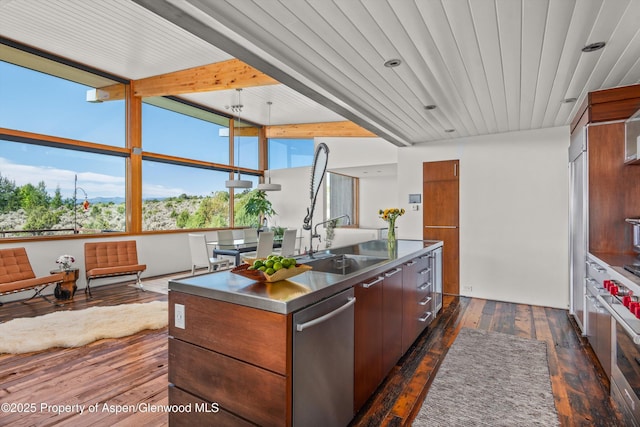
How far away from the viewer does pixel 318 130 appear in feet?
24.0

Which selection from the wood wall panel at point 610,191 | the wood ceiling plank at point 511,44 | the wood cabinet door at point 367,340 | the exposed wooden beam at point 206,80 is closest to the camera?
the wood ceiling plank at point 511,44

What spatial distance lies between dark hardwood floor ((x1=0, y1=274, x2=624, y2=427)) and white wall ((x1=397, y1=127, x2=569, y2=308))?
2.96ft

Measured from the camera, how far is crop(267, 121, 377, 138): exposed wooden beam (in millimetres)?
6597

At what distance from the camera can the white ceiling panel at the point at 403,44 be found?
1.78m

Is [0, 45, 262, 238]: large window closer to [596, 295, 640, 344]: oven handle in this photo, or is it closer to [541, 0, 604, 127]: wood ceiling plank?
[541, 0, 604, 127]: wood ceiling plank

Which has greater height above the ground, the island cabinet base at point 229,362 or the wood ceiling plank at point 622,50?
the wood ceiling plank at point 622,50

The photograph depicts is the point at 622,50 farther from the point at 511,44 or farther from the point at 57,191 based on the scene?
the point at 57,191

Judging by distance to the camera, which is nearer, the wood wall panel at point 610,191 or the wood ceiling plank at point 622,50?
the wood ceiling plank at point 622,50

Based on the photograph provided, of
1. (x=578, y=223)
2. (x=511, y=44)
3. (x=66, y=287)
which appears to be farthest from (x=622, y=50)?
(x=66, y=287)

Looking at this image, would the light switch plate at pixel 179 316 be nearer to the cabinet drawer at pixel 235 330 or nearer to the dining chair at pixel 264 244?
the cabinet drawer at pixel 235 330

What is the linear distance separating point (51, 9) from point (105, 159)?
→ 255cm

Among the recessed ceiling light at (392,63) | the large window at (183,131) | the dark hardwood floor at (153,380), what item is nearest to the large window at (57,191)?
the large window at (183,131)

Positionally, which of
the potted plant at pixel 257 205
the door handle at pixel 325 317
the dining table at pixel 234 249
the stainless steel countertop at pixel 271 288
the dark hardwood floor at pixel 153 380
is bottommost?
the dark hardwood floor at pixel 153 380

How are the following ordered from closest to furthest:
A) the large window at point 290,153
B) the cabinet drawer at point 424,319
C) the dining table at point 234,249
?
1. the cabinet drawer at point 424,319
2. the dining table at point 234,249
3. the large window at point 290,153
